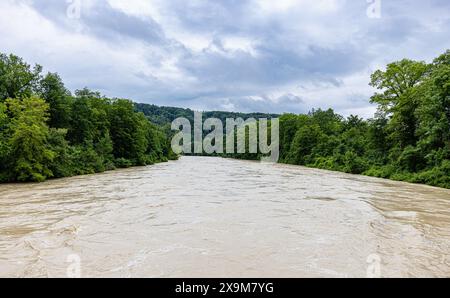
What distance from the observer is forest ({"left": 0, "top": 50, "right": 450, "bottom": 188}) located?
27.2 m

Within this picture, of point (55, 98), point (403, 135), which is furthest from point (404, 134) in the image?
point (55, 98)

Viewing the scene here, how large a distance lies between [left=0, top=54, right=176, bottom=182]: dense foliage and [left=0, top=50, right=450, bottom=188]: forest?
0.23ft

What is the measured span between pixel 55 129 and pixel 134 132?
86.7ft

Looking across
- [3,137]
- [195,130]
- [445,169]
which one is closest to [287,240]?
[445,169]

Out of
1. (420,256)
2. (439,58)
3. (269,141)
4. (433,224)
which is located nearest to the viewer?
(420,256)

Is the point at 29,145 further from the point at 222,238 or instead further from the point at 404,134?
the point at 404,134

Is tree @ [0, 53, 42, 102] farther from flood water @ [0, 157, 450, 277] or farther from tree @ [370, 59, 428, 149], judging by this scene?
tree @ [370, 59, 428, 149]

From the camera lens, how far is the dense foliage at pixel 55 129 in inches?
1043

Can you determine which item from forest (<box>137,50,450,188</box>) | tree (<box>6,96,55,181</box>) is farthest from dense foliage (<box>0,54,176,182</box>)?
forest (<box>137,50,450,188</box>)

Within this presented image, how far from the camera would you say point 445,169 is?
26828 mm

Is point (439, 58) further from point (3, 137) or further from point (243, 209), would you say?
point (3, 137)

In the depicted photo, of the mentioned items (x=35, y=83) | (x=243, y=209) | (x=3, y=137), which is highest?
(x=35, y=83)

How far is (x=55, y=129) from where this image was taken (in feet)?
105

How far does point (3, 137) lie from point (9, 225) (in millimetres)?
18821
